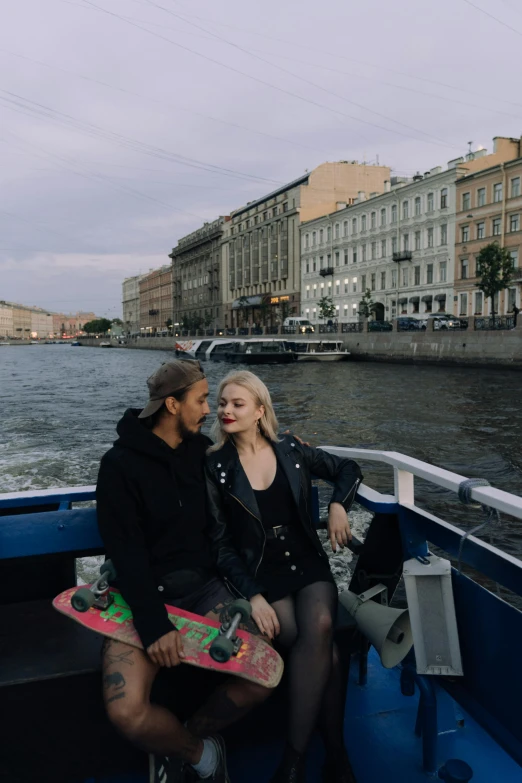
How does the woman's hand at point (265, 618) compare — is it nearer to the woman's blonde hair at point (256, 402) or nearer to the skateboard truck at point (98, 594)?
the skateboard truck at point (98, 594)

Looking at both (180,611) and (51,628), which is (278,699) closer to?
(180,611)

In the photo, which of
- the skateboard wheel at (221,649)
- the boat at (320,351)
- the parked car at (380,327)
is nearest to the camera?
the skateboard wheel at (221,649)

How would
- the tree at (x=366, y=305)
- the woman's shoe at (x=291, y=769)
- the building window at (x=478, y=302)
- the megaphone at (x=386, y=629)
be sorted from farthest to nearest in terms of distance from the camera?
1. the tree at (x=366, y=305)
2. the building window at (x=478, y=302)
3. the megaphone at (x=386, y=629)
4. the woman's shoe at (x=291, y=769)

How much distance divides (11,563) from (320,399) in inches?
726

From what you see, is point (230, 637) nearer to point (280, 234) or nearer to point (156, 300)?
point (280, 234)

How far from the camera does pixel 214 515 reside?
2.44 meters

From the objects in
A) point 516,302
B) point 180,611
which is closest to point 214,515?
point 180,611

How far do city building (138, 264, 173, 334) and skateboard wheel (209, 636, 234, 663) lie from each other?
372 ft

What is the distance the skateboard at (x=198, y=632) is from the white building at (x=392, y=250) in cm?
4537

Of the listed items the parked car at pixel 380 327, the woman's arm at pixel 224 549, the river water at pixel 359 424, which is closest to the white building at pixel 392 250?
the parked car at pixel 380 327

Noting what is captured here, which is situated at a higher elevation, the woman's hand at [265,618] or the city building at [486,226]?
the city building at [486,226]

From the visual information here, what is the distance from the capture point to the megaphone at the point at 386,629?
252cm

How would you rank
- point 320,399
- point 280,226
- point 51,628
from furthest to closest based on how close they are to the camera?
point 280,226 < point 320,399 < point 51,628

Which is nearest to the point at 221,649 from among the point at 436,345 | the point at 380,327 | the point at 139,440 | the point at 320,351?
the point at 139,440
